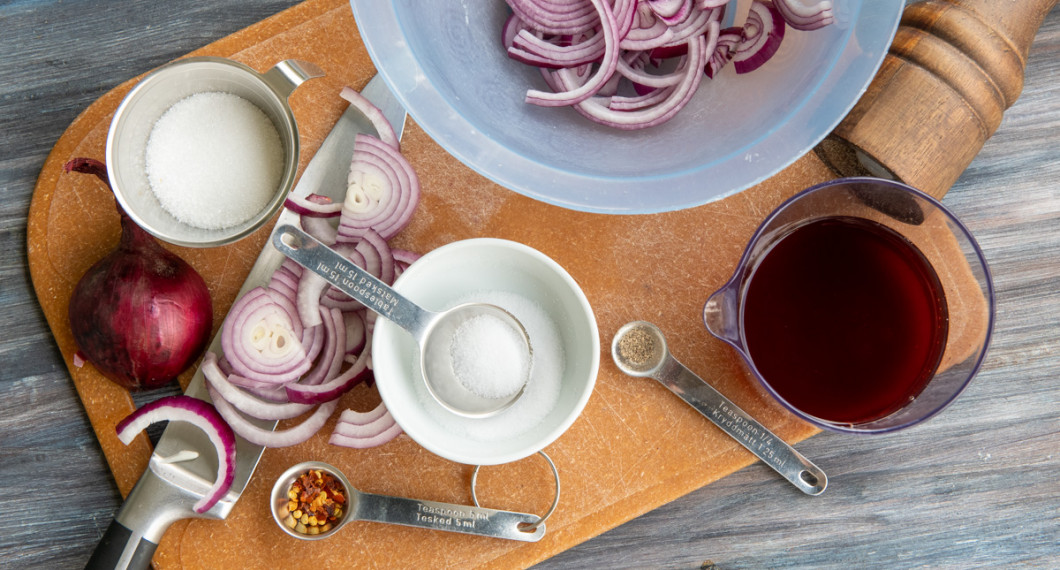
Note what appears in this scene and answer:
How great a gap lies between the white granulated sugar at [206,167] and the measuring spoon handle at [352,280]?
0.12 meters

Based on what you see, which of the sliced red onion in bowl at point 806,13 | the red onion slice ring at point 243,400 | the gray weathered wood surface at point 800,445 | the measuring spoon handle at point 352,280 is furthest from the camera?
the gray weathered wood surface at point 800,445

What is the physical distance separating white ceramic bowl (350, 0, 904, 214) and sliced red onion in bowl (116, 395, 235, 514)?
621 mm

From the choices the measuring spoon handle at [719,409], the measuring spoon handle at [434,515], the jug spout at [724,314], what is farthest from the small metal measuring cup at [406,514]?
the jug spout at [724,314]

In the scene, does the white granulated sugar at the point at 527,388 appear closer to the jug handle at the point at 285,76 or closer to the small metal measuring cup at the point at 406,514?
the small metal measuring cup at the point at 406,514

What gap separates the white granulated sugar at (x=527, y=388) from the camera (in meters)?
1.12

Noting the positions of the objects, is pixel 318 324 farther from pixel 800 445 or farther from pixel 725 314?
pixel 800 445

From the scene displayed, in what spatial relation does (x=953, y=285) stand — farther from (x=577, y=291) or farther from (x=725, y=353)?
(x=577, y=291)

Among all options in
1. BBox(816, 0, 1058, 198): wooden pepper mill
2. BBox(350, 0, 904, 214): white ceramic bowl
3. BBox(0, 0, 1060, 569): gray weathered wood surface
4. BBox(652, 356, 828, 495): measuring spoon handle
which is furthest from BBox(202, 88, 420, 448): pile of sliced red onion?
BBox(816, 0, 1058, 198): wooden pepper mill

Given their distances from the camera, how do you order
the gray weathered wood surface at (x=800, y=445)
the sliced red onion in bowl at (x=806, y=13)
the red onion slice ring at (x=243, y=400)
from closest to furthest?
the sliced red onion in bowl at (x=806, y=13) → the red onion slice ring at (x=243, y=400) → the gray weathered wood surface at (x=800, y=445)

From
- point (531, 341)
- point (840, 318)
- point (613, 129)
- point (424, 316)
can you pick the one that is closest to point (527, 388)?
point (531, 341)

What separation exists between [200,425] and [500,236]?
60 cm

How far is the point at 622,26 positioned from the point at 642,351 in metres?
0.54

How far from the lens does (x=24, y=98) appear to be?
51.5 inches

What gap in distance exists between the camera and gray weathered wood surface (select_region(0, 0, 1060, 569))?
4.24 ft
